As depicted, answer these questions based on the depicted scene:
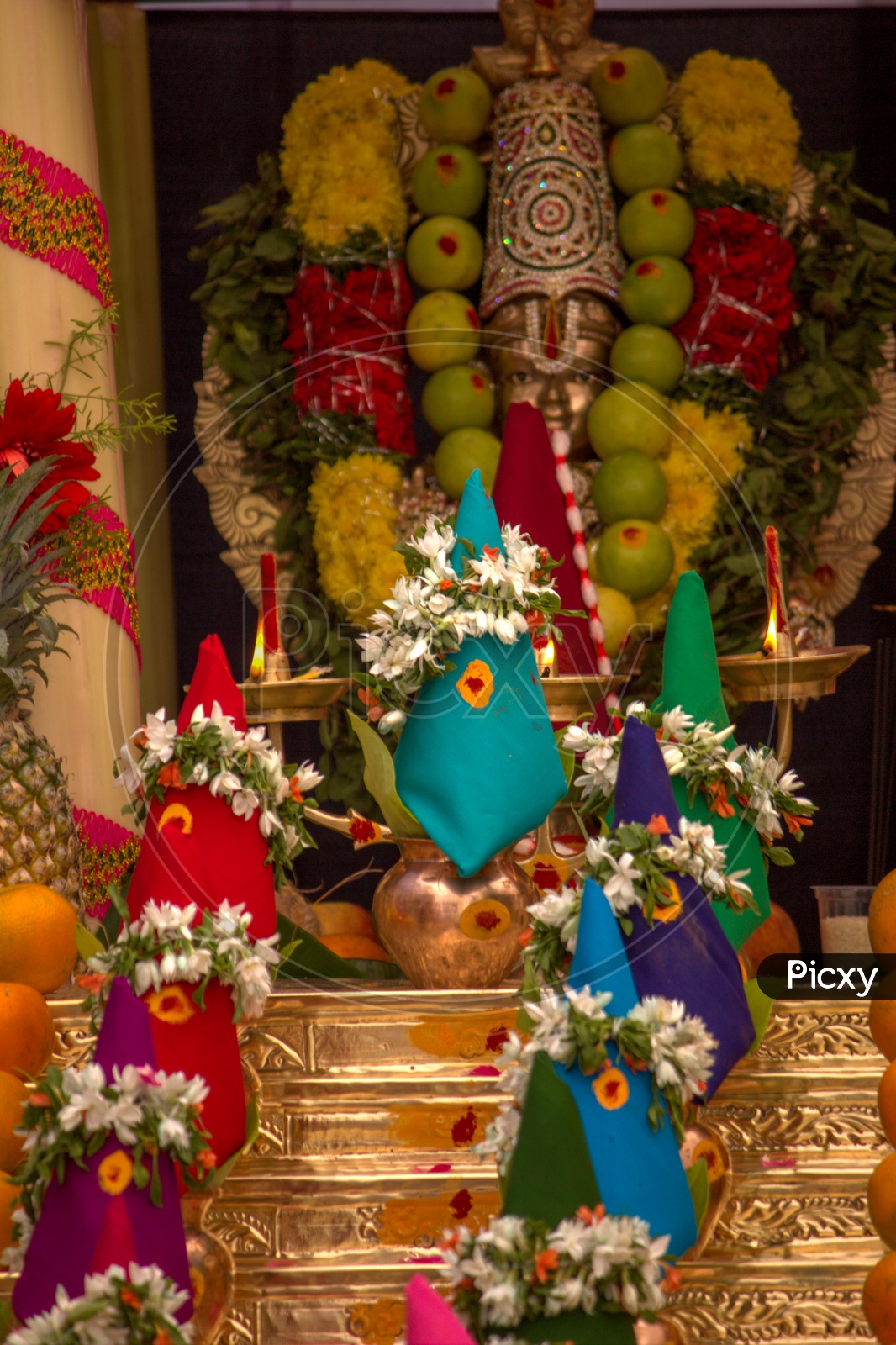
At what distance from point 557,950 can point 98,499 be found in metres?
0.82

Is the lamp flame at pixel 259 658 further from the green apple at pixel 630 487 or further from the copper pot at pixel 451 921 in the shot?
the green apple at pixel 630 487

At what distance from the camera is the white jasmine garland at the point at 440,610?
960mm

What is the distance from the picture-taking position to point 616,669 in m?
1.84

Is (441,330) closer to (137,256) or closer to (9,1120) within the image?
(137,256)

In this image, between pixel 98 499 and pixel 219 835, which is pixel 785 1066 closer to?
pixel 219 835

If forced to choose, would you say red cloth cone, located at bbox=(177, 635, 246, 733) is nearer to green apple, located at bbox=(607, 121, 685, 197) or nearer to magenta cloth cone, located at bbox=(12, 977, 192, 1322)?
→ magenta cloth cone, located at bbox=(12, 977, 192, 1322)

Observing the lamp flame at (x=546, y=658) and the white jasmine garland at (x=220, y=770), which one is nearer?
the white jasmine garland at (x=220, y=770)

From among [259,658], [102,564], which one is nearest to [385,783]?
[259,658]

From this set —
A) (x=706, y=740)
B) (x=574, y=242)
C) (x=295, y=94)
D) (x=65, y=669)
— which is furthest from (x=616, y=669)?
(x=295, y=94)

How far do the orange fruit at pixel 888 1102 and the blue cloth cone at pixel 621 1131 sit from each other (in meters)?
0.17

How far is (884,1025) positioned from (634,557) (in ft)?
3.25

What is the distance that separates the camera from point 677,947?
790mm

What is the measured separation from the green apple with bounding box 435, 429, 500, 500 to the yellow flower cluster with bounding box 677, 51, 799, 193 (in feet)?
1.63

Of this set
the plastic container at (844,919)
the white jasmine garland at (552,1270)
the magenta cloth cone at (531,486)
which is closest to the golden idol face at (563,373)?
the magenta cloth cone at (531,486)
